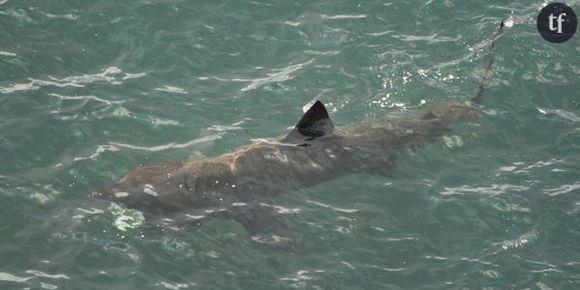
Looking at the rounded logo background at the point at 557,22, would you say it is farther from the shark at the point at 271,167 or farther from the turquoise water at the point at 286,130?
the shark at the point at 271,167

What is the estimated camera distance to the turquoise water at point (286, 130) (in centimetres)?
1035

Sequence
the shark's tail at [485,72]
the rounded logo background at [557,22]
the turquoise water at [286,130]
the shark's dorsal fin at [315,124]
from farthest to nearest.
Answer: the rounded logo background at [557,22]
the shark's tail at [485,72]
the shark's dorsal fin at [315,124]
the turquoise water at [286,130]

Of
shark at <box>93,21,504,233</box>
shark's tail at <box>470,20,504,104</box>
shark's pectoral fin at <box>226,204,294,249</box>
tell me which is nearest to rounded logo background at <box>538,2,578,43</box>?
shark's tail at <box>470,20,504,104</box>

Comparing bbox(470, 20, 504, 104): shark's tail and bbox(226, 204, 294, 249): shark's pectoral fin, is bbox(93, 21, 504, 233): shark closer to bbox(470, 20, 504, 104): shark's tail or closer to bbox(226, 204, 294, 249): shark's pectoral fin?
bbox(226, 204, 294, 249): shark's pectoral fin

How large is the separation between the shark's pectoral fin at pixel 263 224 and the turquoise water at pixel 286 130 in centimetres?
13

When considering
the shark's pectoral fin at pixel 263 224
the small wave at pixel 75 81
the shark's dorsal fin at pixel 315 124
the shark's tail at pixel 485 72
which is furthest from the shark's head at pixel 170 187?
the shark's tail at pixel 485 72

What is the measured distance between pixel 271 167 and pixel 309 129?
892 mm

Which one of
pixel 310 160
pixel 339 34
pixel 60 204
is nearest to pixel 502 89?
pixel 339 34

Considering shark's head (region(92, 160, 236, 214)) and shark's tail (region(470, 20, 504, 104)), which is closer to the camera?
shark's head (region(92, 160, 236, 214))

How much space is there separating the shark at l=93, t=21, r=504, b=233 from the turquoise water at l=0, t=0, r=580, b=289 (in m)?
0.22

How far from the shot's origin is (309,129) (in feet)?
39.3

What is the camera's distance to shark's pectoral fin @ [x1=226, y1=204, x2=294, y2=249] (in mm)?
10688

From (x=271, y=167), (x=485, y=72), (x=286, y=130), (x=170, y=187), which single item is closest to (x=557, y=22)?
(x=485, y=72)

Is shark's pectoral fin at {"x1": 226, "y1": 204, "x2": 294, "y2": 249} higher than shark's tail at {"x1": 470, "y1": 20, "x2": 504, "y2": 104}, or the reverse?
shark's tail at {"x1": 470, "y1": 20, "x2": 504, "y2": 104}
